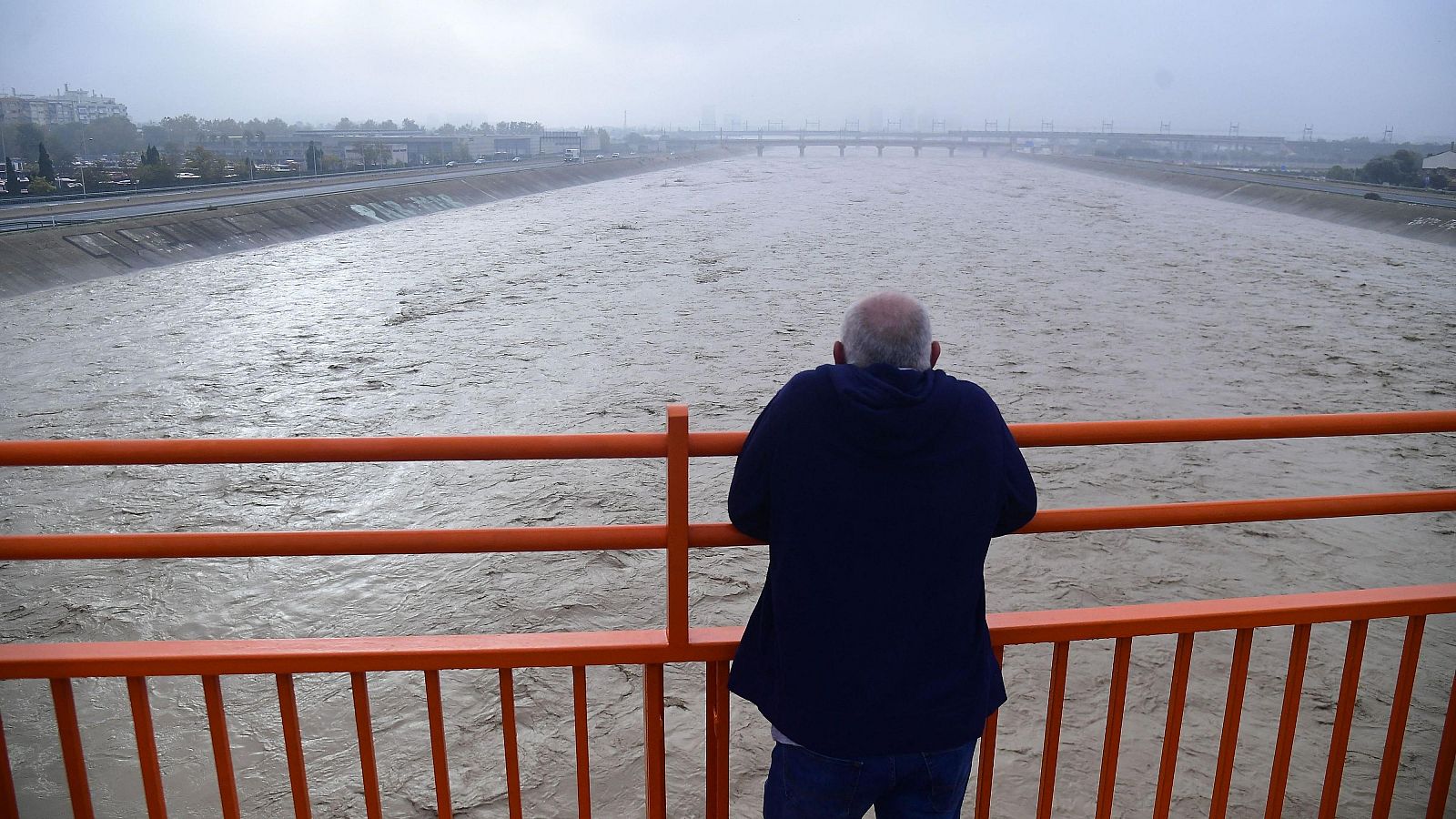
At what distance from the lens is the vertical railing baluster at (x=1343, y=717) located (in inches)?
105

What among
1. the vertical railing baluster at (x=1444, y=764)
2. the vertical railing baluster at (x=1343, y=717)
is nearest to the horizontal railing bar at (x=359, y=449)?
the vertical railing baluster at (x=1343, y=717)

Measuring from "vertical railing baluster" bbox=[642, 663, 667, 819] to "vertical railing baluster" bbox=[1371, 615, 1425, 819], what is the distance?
6.74ft

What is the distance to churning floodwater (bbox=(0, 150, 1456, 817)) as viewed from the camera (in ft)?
21.2

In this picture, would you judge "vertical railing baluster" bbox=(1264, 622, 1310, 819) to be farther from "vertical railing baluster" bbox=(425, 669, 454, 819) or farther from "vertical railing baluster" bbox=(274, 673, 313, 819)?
"vertical railing baluster" bbox=(274, 673, 313, 819)

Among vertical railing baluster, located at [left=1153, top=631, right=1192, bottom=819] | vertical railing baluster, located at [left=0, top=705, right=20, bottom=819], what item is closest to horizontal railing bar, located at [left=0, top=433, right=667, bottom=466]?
vertical railing baluster, located at [left=0, top=705, right=20, bottom=819]

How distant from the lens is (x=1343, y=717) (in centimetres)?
273

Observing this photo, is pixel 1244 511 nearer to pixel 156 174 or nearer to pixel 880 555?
pixel 880 555

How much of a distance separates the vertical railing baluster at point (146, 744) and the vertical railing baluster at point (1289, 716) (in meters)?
2.92

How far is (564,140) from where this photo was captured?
105562mm

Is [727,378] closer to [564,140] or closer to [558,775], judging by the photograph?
[558,775]

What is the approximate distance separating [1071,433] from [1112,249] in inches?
1516

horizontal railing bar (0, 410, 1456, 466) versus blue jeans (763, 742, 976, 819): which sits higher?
horizontal railing bar (0, 410, 1456, 466)

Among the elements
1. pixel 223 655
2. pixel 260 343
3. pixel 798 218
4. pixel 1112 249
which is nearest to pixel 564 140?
pixel 798 218

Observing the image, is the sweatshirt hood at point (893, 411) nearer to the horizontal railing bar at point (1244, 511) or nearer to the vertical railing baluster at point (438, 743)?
the horizontal railing bar at point (1244, 511)
